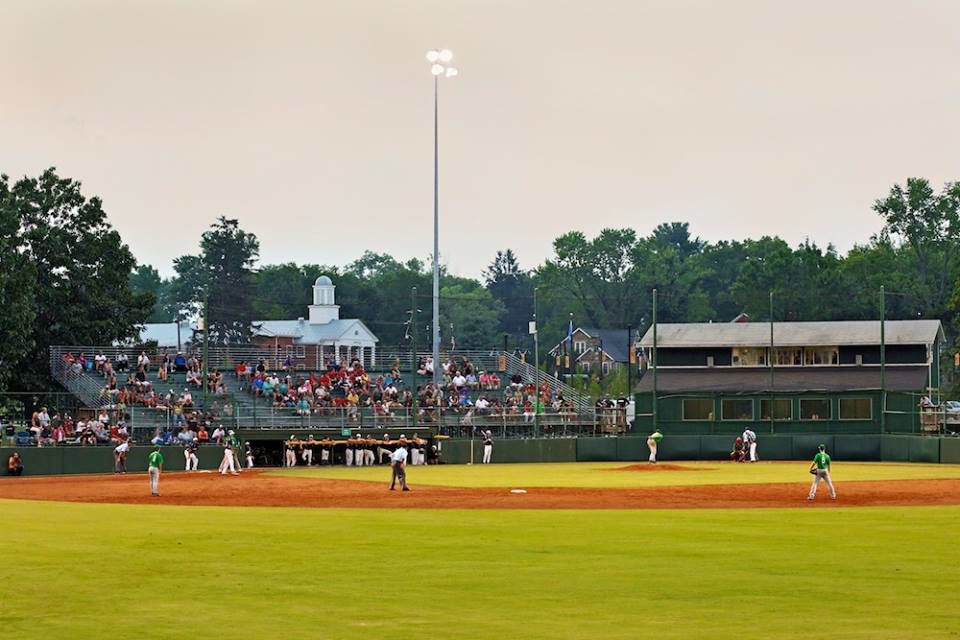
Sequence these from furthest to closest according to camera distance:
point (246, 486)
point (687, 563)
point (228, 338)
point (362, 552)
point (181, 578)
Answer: point (228, 338) → point (246, 486) → point (362, 552) → point (687, 563) → point (181, 578)

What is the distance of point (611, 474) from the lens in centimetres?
5944

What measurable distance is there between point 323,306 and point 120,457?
78468 millimetres

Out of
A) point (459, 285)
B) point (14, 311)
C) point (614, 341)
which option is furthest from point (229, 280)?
point (14, 311)

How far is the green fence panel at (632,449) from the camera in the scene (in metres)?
74.0

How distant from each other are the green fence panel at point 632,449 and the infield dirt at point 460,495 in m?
21.5

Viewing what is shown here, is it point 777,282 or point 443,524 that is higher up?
point 777,282

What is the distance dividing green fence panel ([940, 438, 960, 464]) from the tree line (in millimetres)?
24778

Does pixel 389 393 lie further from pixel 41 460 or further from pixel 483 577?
pixel 483 577

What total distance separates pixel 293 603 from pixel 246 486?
3034 cm

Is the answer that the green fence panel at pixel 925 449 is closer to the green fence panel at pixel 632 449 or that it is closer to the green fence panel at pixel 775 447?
the green fence panel at pixel 775 447

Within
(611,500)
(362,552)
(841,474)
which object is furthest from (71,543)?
(841,474)

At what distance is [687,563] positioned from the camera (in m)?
24.7

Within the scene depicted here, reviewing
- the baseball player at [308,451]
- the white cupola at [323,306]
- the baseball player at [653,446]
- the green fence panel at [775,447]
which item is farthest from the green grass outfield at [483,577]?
the white cupola at [323,306]

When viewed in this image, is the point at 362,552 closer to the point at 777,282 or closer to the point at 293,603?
the point at 293,603
